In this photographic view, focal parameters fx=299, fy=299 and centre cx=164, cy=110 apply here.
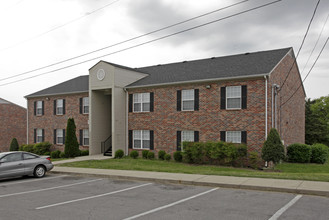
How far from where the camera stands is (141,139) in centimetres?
2302

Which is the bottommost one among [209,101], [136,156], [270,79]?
[136,156]

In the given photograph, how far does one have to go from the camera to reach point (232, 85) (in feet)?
62.5

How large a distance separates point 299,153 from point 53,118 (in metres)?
21.8

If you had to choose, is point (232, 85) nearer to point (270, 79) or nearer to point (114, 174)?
point (270, 79)

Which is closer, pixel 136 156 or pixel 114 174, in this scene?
pixel 114 174

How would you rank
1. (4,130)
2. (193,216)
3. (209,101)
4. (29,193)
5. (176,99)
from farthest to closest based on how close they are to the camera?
1. (4,130)
2. (176,99)
3. (209,101)
4. (29,193)
5. (193,216)

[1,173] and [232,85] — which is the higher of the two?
[232,85]

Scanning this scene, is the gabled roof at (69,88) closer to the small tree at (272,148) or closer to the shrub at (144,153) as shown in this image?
the shrub at (144,153)

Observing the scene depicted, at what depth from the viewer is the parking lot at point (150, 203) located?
705 centimetres

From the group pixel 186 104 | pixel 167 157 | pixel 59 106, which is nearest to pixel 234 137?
pixel 186 104

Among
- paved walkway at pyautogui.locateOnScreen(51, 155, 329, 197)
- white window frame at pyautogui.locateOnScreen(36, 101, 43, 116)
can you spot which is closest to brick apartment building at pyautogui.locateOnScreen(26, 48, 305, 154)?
white window frame at pyautogui.locateOnScreen(36, 101, 43, 116)

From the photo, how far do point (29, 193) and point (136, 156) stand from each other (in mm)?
12332

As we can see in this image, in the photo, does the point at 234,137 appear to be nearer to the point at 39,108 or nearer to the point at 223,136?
the point at 223,136

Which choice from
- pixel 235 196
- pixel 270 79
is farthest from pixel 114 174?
pixel 270 79
